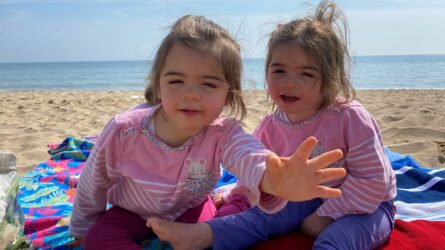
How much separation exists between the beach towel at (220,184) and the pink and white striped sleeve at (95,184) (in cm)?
18

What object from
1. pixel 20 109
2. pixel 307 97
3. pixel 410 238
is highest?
pixel 307 97

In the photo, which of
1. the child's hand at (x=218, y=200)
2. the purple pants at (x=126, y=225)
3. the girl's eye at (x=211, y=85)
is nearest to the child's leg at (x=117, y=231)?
the purple pants at (x=126, y=225)

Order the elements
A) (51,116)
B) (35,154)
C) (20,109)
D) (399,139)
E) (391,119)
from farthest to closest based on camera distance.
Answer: (20,109), (51,116), (391,119), (399,139), (35,154)

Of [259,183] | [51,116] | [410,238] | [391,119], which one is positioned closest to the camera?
[259,183]

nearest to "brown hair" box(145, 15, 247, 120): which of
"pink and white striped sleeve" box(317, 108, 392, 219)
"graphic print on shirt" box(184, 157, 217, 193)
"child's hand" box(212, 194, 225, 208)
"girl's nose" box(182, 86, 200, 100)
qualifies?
"girl's nose" box(182, 86, 200, 100)

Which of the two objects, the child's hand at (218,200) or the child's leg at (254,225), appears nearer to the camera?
the child's leg at (254,225)

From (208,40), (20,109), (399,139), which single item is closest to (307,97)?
(208,40)

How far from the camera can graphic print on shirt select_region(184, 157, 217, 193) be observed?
1850mm

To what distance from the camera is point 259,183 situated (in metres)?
1.48

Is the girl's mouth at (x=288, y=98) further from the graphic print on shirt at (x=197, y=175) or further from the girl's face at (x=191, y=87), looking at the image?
the graphic print on shirt at (x=197, y=175)

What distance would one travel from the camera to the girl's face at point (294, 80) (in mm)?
1985

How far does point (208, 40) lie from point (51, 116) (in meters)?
4.55

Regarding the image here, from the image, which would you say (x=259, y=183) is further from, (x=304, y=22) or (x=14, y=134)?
(x=14, y=134)

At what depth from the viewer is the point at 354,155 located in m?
1.88
